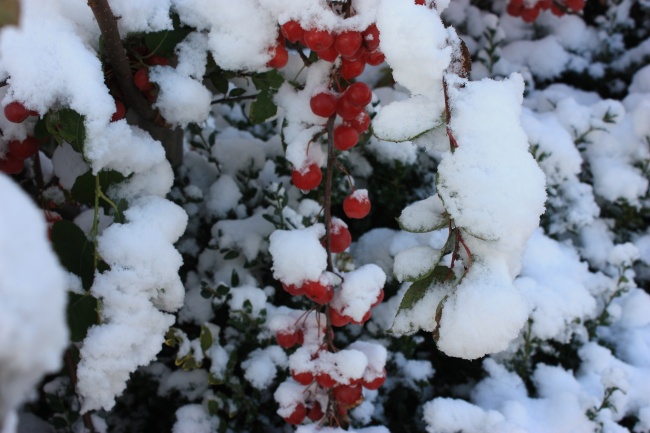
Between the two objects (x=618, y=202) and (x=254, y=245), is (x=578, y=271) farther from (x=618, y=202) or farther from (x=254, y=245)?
(x=254, y=245)

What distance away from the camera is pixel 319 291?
2.89ft

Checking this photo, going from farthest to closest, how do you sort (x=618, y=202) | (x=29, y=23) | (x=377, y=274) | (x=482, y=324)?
(x=618, y=202) → (x=377, y=274) → (x=29, y=23) → (x=482, y=324)

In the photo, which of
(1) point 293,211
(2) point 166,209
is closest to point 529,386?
(1) point 293,211

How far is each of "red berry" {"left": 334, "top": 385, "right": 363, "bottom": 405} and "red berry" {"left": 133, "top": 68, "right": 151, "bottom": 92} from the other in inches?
23.4

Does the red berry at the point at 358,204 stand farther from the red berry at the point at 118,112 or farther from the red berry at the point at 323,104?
the red berry at the point at 118,112

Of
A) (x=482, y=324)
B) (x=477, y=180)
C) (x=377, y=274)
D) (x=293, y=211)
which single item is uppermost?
(x=477, y=180)

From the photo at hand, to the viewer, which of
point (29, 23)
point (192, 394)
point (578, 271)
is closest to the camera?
point (29, 23)

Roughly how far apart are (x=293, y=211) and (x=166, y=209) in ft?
1.37

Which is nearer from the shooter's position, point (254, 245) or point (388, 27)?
point (388, 27)

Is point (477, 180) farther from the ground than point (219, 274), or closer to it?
farther from the ground

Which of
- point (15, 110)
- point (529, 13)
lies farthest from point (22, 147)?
point (529, 13)

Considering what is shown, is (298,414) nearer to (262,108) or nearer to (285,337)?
(285,337)

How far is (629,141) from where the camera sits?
1.57 m

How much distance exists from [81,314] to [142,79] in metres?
0.39
